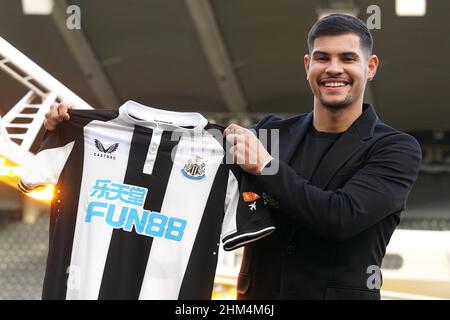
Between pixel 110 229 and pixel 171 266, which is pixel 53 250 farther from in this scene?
pixel 171 266

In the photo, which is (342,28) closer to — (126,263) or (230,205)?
(230,205)

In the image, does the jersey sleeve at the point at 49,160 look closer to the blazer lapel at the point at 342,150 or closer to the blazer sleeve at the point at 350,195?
the blazer sleeve at the point at 350,195

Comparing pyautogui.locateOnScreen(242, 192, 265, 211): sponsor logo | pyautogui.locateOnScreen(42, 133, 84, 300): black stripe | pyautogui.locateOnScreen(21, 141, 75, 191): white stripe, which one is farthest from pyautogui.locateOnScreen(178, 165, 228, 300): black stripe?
pyautogui.locateOnScreen(21, 141, 75, 191): white stripe

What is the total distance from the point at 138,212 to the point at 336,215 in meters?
0.61

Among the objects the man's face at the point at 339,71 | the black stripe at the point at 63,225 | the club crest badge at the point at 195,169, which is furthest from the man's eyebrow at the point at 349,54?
the black stripe at the point at 63,225

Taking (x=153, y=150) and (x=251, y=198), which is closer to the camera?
(x=251, y=198)

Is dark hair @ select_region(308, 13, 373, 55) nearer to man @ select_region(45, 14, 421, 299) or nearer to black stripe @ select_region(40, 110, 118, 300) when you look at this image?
man @ select_region(45, 14, 421, 299)

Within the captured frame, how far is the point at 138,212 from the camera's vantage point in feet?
8.21

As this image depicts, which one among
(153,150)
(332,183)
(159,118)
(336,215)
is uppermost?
(159,118)

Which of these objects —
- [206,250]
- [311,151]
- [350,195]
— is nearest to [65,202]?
[206,250]

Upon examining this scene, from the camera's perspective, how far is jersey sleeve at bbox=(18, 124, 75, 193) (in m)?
2.57

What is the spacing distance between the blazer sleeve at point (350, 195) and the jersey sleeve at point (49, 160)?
64cm

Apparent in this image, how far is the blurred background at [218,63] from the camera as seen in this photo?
26.9ft
